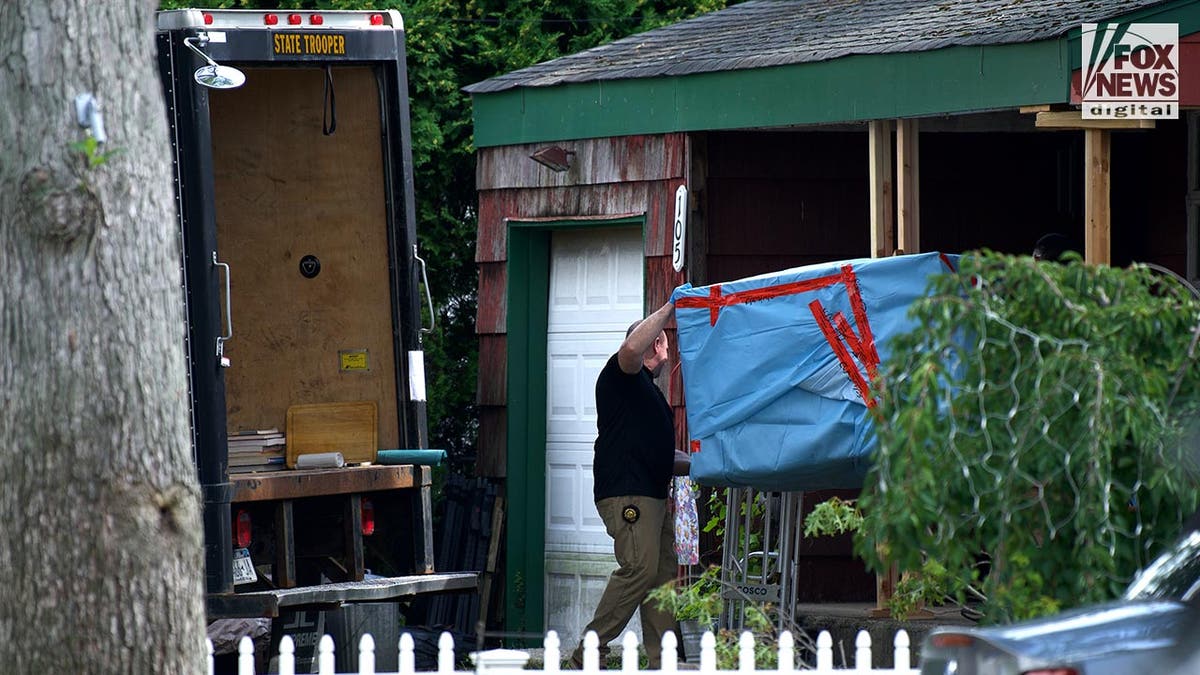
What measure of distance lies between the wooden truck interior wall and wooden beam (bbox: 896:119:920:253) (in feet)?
9.28

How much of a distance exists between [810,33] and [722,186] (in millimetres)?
1054

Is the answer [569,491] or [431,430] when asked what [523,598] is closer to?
[569,491]

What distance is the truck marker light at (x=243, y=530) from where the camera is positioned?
31.1ft

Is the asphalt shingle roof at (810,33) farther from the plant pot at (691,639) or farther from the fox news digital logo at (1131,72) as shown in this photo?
the plant pot at (691,639)

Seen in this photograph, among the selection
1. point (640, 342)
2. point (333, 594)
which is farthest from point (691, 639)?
point (333, 594)

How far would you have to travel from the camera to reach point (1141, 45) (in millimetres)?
8508

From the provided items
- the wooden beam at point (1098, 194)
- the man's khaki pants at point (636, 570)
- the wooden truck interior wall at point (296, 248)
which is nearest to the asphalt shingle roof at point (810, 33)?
the wooden beam at point (1098, 194)

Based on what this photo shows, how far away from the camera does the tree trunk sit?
5711mm

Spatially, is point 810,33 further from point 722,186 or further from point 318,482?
point 318,482

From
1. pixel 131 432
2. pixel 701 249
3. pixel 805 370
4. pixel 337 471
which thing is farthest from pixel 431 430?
pixel 131 432

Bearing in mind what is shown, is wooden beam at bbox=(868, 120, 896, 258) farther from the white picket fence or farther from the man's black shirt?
the white picket fence

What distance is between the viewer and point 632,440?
1024 cm

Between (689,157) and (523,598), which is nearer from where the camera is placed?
(689,157)

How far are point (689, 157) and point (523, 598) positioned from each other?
3344mm
